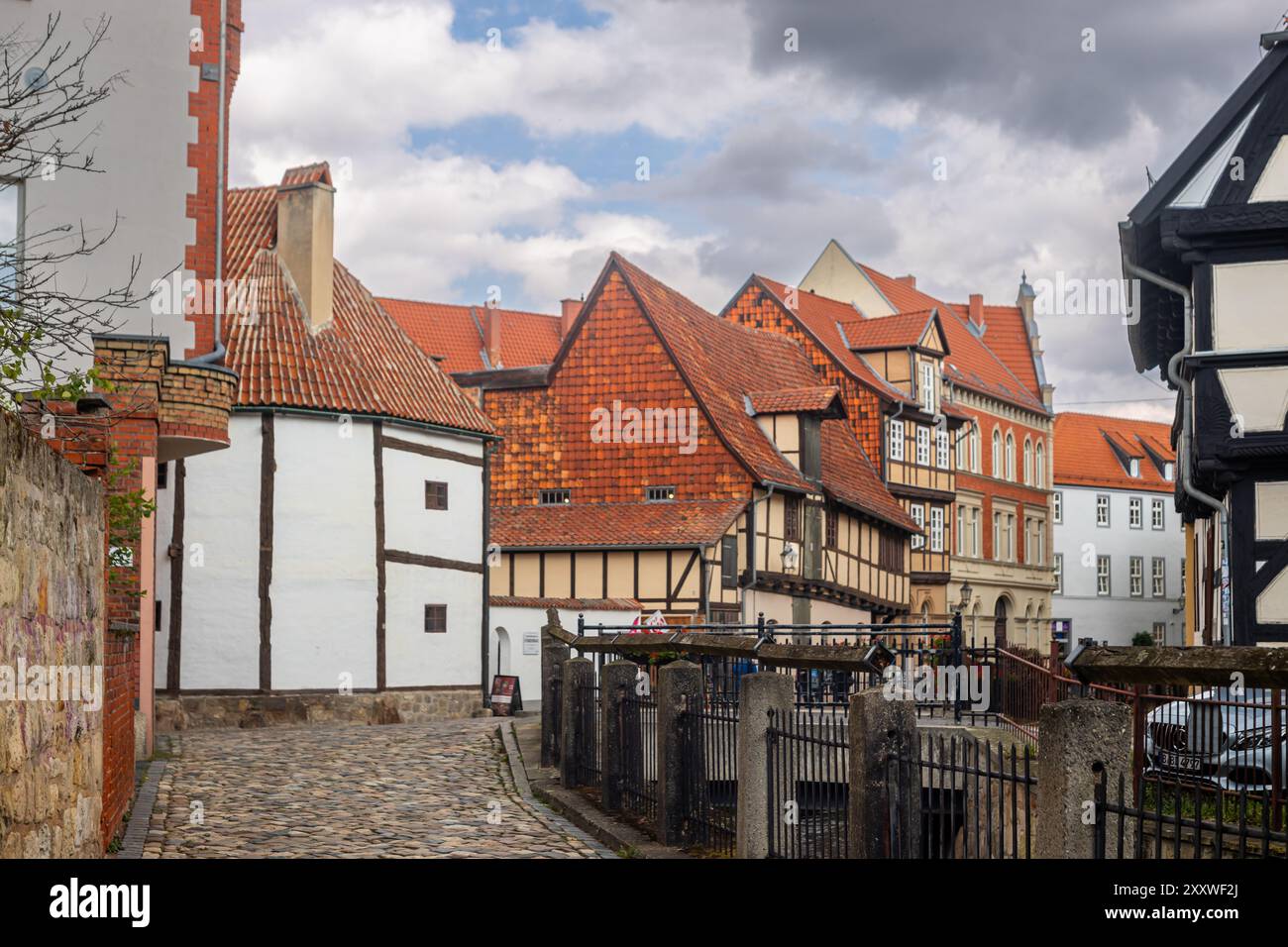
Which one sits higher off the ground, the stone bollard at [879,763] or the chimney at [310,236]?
the chimney at [310,236]

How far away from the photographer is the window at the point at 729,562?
32.9 metres

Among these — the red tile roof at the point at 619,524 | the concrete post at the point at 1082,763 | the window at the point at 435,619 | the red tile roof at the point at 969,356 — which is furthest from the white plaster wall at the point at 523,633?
the red tile roof at the point at 969,356

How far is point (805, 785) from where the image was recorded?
993 cm

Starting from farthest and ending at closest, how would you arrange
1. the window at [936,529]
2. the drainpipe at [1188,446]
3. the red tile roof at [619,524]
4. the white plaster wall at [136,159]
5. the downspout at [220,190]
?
the window at [936,529]
the red tile roof at [619,524]
the drainpipe at [1188,446]
the downspout at [220,190]
the white plaster wall at [136,159]

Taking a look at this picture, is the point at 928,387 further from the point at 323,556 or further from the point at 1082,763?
the point at 1082,763

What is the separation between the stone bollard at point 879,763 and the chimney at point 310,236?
1865 centimetres

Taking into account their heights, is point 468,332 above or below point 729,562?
above

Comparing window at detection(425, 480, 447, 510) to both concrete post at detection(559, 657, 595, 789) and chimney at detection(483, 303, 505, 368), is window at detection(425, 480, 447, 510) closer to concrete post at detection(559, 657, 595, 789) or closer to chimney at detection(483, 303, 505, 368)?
concrete post at detection(559, 657, 595, 789)

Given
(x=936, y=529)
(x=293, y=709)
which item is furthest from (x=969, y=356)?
(x=293, y=709)

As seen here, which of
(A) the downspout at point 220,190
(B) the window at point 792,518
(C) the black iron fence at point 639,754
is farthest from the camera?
(B) the window at point 792,518

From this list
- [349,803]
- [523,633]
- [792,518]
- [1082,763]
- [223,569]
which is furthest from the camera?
[792,518]

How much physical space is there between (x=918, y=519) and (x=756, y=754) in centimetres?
3943

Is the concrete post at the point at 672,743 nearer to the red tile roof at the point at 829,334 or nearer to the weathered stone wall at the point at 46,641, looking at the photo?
the weathered stone wall at the point at 46,641

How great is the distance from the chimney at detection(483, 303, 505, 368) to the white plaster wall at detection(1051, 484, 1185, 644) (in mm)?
26682
